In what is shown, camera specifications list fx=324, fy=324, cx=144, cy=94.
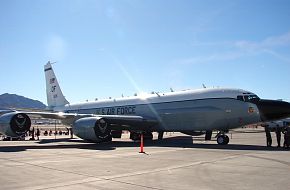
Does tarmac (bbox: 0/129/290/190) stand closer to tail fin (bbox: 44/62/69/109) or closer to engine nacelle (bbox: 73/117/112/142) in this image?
engine nacelle (bbox: 73/117/112/142)

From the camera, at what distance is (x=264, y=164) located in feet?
40.3

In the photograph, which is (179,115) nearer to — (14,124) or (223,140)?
(223,140)

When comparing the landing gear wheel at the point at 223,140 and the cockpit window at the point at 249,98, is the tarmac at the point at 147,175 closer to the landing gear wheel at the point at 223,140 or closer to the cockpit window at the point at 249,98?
the landing gear wheel at the point at 223,140

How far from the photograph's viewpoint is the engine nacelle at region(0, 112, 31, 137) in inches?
933

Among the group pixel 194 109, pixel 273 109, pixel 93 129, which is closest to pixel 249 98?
pixel 273 109

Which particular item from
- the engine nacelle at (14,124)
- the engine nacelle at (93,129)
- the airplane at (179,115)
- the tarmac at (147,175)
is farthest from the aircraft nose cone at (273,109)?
the engine nacelle at (14,124)

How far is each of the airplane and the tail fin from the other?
11869 millimetres

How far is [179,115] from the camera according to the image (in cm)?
2595

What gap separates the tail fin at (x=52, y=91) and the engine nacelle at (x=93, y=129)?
50.7 feet

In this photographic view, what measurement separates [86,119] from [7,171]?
587 inches

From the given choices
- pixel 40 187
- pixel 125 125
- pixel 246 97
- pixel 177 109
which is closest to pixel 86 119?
pixel 125 125

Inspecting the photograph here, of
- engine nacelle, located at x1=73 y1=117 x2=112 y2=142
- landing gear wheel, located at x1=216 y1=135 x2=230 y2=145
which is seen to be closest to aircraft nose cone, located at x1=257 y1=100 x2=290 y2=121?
landing gear wheel, located at x1=216 y1=135 x2=230 y2=145

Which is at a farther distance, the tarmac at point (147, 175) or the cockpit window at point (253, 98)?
the cockpit window at point (253, 98)

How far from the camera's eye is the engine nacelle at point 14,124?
2370cm
